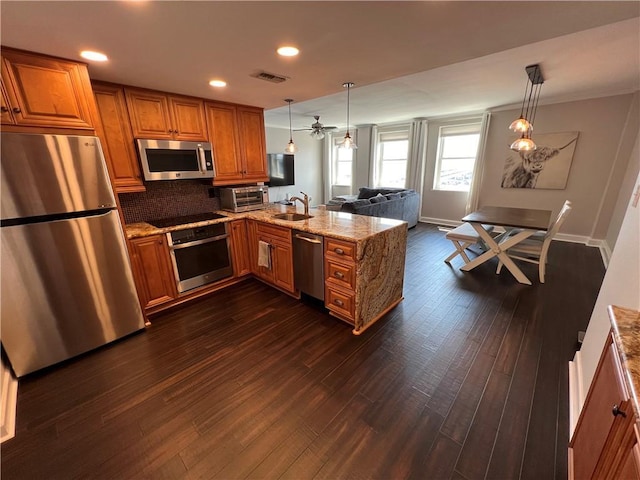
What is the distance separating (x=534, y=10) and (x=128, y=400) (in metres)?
3.32

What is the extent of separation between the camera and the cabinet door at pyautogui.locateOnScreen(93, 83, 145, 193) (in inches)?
89.4

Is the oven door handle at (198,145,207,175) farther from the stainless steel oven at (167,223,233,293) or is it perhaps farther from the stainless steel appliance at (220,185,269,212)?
the stainless steel oven at (167,223,233,293)

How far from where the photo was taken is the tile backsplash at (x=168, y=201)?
278 centimetres

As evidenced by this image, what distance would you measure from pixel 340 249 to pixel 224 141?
2056 mm

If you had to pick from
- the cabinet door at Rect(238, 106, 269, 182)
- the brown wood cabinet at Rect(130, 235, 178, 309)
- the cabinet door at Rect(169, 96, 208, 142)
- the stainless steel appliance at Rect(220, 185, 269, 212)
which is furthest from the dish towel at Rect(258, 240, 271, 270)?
the cabinet door at Rect(169, 96, 208, 142)

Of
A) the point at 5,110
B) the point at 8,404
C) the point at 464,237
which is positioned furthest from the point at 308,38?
the point at 464,237

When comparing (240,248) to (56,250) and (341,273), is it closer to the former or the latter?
(341,273)

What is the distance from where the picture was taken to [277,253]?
290 centimetres

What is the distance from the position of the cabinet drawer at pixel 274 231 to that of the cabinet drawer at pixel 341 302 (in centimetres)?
71

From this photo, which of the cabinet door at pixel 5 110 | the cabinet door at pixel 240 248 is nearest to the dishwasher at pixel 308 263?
the cabinet door at pixel 240 248

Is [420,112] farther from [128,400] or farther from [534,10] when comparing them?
[128,400]

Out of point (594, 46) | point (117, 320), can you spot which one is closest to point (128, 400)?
point (117, 320)

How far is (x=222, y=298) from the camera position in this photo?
2971 mm

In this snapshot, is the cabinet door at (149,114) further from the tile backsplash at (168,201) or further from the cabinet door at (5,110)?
the cabinet door at (5,110)
